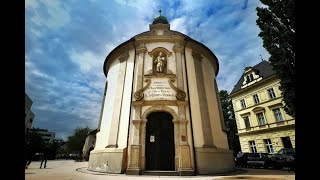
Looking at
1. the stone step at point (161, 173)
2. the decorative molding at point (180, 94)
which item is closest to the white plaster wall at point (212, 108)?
Result: the decorative molding at point (180, 94)

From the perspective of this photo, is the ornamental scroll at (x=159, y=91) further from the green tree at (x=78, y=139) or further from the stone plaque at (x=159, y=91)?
the green tree at (x=78, y=139)

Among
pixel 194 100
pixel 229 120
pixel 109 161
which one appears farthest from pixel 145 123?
pixel 229 120

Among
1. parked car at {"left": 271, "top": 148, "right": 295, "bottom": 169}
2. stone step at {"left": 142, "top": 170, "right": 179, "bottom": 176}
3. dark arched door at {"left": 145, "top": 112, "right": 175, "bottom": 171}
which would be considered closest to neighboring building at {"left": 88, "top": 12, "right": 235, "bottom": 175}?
dark arched door at {"left": 145, "top": 112, "right": 175, "bottom": 171}

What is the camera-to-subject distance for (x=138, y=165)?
9961 millimetres

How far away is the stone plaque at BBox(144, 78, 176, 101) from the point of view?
38.6ft

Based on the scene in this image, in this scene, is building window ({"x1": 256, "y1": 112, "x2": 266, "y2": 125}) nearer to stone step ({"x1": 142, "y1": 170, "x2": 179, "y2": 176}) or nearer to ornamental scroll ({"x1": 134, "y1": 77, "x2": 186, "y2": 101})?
ornamental scroll ({"x1": 134, "y1": 77, "x2": 186, "y2": 101})

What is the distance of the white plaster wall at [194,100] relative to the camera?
36.5ft

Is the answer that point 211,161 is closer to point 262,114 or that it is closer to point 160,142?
point 160,142

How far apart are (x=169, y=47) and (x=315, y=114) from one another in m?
13.2

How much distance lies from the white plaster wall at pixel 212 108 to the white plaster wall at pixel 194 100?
132cm

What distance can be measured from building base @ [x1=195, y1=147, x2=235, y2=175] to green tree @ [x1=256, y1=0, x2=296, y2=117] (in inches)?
194

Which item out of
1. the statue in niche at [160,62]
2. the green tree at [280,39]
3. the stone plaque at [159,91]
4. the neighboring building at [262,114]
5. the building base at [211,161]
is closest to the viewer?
the green tree at [280,39]

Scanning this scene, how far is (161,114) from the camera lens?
38.2 ft
